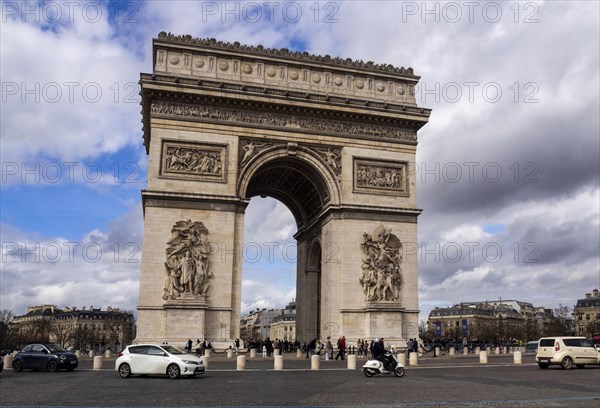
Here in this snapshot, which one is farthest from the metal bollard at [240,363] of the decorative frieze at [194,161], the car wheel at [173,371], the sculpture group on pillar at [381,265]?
the decorative frieze at [194,161]

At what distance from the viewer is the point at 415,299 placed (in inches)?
1415

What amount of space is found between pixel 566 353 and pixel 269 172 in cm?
2036

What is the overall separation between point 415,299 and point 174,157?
15.7 meters

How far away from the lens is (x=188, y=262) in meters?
32.2

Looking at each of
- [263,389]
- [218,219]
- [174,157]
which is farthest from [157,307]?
[263,389]

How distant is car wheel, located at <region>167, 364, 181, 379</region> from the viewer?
64.3ft

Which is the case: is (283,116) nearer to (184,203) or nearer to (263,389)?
(184,203)

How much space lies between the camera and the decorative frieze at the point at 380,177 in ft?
120

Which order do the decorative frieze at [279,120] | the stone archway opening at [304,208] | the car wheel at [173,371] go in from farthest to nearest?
the stone archway opening at [304,208]
the decorative frieze at [279,120]
the car wheel at [173,371]

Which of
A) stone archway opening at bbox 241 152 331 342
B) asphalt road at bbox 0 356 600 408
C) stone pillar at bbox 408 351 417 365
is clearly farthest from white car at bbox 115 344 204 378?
stone archway opening at bbox 241 152 331 342

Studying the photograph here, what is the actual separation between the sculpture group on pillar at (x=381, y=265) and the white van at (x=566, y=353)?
10195 millimetres

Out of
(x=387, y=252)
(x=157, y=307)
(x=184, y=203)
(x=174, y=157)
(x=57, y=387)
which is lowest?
(x=57, y=387)

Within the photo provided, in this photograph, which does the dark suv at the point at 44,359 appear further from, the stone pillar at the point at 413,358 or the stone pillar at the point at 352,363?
the stone pillar at the point at 413,358

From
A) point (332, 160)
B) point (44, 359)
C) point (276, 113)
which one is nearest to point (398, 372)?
point (44, 359)
